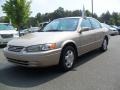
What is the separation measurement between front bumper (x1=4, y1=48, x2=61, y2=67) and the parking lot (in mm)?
366

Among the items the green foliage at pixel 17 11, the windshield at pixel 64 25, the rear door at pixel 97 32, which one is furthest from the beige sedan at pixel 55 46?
the green foliage at pixel 17 11

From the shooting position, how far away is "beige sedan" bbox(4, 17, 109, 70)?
4.94 m

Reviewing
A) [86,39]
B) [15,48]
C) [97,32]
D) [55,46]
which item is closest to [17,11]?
[97,32]

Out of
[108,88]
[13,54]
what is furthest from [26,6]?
[108,88]

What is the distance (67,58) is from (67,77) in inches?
27.1

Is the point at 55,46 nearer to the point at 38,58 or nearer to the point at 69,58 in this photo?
the point at 38,58

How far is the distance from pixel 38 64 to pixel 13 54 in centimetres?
75

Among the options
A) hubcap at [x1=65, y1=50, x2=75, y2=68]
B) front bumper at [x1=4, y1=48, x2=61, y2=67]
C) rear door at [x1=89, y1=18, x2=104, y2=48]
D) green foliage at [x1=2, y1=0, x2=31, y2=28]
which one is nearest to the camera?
front bumper at [x1=4, y1=48, x2=61, y2=67]

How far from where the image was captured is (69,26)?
6336 mm

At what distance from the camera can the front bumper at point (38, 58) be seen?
16.0ft

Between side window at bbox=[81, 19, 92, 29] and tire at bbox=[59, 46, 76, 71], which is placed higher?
side window at bbox=[81, 19, 92, 29]

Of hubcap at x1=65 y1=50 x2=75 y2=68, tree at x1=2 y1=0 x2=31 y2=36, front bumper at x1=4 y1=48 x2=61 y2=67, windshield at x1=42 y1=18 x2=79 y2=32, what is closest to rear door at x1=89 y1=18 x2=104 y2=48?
windshield at x1=42 y1=18 x2=79 y2=32

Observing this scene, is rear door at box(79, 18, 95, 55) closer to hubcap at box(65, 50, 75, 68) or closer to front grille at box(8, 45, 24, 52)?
hubcap at box(65, 50, 75, 68)

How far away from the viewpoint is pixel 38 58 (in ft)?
15.9
